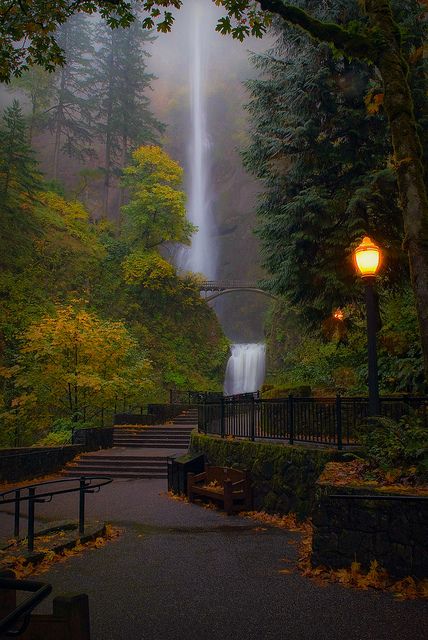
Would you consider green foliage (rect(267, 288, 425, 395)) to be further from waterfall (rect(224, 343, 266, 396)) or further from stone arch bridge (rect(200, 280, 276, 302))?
stone arch bridge (rect(200, 280, 276, 302))

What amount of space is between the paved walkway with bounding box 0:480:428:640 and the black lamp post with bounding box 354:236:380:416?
2.58 metres

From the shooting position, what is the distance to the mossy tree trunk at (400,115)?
6.66 meters

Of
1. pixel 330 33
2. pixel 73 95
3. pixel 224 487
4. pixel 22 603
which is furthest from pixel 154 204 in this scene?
pixel 22 603

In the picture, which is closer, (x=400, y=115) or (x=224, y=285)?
(x=400, y=115)

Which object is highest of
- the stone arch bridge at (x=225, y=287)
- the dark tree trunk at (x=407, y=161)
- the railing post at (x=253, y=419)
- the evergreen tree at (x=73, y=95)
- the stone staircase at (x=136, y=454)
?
the evergreen tree at (x=73, y=95)

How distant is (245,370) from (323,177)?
96.6 ft

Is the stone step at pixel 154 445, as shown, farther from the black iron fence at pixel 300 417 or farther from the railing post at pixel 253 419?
the railing post at pixel 253 419

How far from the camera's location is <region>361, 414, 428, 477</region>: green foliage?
6.69 metres

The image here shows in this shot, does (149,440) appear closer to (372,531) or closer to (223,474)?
(223,474)

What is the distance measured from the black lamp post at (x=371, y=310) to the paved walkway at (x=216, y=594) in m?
2.58

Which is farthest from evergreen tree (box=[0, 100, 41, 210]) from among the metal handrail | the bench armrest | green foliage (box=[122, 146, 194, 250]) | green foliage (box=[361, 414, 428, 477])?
the metal handrail

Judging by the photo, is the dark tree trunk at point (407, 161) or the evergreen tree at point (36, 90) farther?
the evergreen tree at point (36, 90)

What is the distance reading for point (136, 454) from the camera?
1805 centimetres

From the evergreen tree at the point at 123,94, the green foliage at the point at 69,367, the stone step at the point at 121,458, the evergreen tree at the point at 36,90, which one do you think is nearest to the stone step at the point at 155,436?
the green foliage at the point at 69,367
